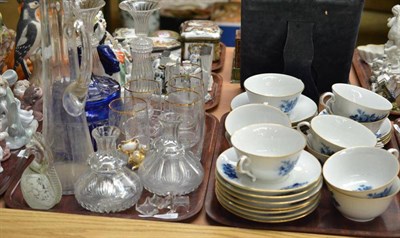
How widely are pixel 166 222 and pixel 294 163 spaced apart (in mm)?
238

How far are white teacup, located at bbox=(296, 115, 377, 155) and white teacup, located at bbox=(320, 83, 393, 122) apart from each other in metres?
0.04

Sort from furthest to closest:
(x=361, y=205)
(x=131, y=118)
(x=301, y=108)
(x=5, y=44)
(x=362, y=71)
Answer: (x=362, y=71) → (x=5, y=44) → (x=301, y=108) → (x=131, y=118) → (x=361, y=205)

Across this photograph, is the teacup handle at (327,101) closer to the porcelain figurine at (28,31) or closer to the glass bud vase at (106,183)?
the glass bud vase at (106,183)

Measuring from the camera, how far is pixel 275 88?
47.3 inches

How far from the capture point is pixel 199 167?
0.97m

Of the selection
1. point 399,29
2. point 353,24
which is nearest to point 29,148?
point 353,24

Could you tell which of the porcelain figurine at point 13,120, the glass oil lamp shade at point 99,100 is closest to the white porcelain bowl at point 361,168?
the glass oil lamp shade at point 99,100

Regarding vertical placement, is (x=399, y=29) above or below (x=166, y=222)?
above

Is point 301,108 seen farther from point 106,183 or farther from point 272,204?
point 106,183

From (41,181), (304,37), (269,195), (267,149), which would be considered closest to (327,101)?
(304,37)

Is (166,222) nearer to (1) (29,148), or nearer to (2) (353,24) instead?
(1) (29,148)

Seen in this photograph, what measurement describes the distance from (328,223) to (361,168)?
139 millimetres

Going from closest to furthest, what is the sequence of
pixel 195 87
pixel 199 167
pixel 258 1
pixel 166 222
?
pixel 166 222 → pixel 199 167 → pixel 195 87 → pixel 258 1

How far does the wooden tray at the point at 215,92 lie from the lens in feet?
4.27
